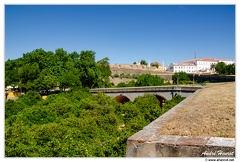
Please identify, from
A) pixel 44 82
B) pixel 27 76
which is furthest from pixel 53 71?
pixel 27 76

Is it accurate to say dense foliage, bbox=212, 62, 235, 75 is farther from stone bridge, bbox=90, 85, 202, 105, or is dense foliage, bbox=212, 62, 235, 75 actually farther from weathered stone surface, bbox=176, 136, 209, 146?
weathered stone surface, bbox=176, 136, 209, 146

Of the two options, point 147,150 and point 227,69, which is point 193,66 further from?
point 147,150

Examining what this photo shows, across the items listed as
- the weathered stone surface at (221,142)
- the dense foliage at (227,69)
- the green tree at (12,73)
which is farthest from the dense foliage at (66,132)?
the dense foliage at (227,69)

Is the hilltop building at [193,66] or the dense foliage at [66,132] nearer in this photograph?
the dense foliage at [66,132]

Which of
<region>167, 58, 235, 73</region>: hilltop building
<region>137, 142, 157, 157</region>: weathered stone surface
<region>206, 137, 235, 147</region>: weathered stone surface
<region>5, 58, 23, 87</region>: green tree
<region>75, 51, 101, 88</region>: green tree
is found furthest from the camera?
<region>167, 58, 235, 73</region>: hilltop building

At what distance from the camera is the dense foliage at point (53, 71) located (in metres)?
37.9

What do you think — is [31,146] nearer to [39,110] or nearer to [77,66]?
[39,110]

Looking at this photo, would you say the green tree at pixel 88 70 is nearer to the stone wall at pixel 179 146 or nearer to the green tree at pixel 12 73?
the green tree at pixel 12 73

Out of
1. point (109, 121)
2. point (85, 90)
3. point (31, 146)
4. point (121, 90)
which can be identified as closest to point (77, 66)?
point (85, 90)

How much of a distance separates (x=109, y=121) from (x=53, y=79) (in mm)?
23381

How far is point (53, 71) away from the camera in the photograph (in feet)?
141

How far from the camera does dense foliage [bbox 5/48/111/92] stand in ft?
124

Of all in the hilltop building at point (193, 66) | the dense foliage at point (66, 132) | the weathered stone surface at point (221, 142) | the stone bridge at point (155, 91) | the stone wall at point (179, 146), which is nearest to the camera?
the stone wall at point (179, 146)

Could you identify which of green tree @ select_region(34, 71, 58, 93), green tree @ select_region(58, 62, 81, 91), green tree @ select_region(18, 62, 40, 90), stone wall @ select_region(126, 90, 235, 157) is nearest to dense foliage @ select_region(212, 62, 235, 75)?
green tree @ select_region(58, 62, 81, 91)
